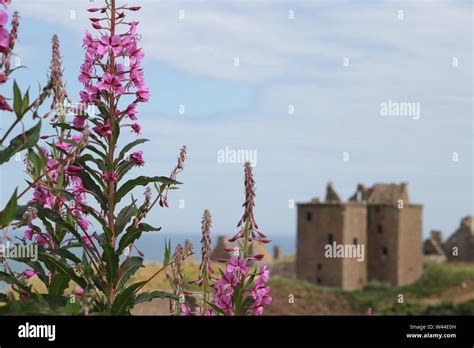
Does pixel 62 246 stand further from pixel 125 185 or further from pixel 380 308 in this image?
pixel 380 308

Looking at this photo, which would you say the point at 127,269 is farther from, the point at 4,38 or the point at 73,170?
the point at 4,38

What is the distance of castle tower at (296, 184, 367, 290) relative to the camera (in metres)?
65.0

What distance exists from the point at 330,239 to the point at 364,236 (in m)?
3.63

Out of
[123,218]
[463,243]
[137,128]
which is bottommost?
[463,243]

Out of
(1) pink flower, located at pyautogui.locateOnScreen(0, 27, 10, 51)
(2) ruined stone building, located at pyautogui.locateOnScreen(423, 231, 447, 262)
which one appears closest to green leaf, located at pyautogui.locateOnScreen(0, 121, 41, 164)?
(1) pink flower, located at pyautogui.locateOnScreen(0, 27, 10, 51)

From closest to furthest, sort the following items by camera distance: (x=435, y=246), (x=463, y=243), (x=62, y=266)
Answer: (x=62, y=266), (x=463, y=243), (x=435, y=246)

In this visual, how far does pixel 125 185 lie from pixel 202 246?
712 millimetres

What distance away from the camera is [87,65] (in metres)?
5.66

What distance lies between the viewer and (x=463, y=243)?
75125 millimetres

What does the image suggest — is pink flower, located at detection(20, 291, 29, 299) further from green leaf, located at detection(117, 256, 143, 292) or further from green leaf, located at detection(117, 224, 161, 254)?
green leaf, located at detection(117, 224, 161, 254)

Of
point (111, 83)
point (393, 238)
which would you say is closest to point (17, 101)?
point (111, 83)

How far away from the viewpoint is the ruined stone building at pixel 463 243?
74188 mm

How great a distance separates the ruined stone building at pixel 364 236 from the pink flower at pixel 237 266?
198 ft
